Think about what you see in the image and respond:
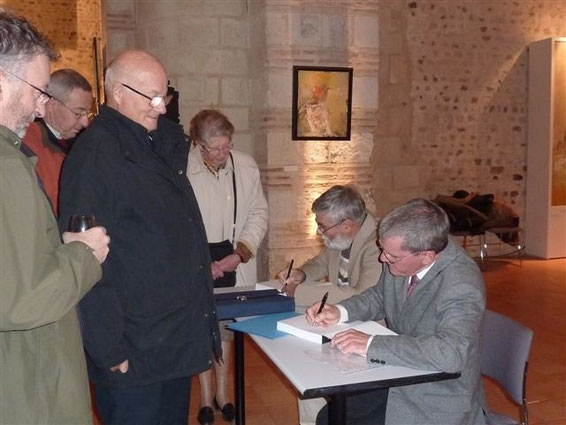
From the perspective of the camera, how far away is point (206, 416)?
3480 mm

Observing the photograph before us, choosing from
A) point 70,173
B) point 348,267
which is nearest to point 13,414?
point 70,173

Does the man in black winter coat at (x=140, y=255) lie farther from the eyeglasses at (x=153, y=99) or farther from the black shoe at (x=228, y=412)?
the black shoe at (x=228, y=412)

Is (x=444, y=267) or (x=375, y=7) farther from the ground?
(x=375, y=7)

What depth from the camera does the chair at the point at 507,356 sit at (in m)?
A: 2.31

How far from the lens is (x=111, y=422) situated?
210cm

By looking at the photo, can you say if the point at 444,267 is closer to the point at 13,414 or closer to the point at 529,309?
the point at 13,414

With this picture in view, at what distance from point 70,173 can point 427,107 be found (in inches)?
307

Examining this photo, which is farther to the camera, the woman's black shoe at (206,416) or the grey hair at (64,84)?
the woman's black shoe at (206,416)

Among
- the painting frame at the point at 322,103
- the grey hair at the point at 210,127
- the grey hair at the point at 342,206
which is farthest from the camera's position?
the painting frame at the point at 322,103

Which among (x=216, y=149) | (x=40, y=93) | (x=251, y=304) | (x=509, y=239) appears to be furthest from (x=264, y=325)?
(x=509, y=239)

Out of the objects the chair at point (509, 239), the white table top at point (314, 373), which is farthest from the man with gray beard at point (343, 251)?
the chair at point (509, 239)

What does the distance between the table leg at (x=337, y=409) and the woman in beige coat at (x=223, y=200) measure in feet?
4.64

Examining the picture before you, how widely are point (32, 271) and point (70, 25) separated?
46.6 feet

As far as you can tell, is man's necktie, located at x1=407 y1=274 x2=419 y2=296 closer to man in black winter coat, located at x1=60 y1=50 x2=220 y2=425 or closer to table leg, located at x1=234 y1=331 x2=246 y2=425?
man in black winter coat, located at x1=60 y1=50 x2=220 y2=425
